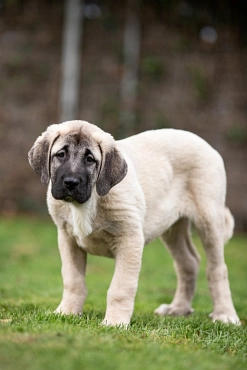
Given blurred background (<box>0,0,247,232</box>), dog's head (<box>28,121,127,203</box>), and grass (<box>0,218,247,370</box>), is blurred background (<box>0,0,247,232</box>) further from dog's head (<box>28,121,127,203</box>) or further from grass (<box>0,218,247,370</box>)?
dog's head (<box>28,121,127,203</box>)

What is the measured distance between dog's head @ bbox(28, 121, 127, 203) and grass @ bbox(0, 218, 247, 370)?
35.6 inches

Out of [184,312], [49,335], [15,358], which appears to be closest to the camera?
[15,358]

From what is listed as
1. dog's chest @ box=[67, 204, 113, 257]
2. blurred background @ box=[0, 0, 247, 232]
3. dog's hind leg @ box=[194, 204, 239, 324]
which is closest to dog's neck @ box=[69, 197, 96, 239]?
dog's chest @ box=[67, 204, 113, 257]

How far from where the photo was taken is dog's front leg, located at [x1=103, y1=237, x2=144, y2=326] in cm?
445

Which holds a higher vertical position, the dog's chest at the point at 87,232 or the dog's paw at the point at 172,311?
the dog's chest at the point at 87,232

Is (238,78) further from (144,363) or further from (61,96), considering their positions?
(144,363)

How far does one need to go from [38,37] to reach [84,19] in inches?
44.4

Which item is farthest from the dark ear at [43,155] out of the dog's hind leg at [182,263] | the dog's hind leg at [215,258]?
the dog's hind leg at [182,263]

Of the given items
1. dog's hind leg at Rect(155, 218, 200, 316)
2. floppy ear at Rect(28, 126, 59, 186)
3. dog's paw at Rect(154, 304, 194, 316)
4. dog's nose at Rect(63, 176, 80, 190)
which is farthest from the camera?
dog's hind leg at Rect(155, 218, 200, 316)

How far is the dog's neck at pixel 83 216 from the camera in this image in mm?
4508

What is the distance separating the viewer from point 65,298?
4852 millimetres

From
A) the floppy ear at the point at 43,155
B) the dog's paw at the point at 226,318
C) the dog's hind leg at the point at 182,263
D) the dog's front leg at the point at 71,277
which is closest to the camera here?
the floppy ear at the point at 43,155

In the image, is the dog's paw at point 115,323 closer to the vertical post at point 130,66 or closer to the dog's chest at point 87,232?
the dog's chest at point 87,232

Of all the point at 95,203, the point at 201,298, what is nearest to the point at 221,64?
the point at 201,298
